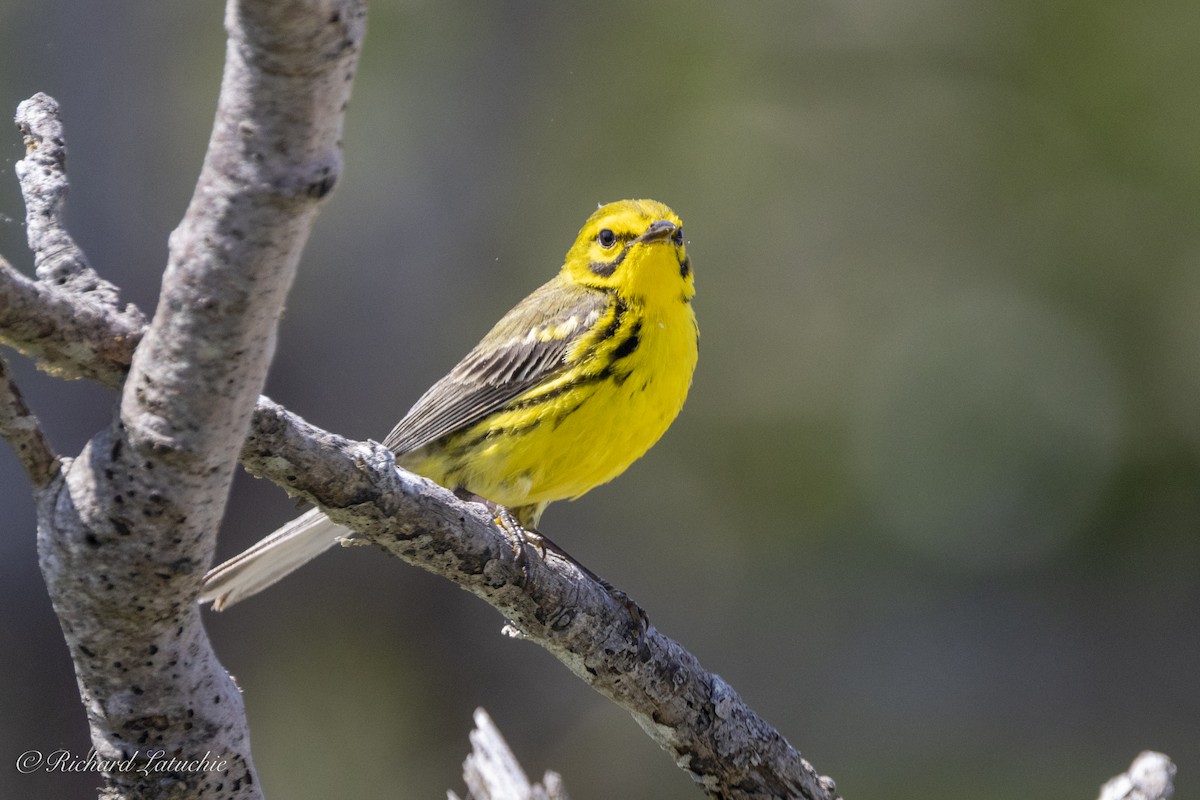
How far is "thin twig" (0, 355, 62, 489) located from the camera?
6.10 ft

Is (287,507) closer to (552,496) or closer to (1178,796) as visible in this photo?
(552,496)

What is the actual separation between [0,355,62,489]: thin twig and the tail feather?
1.57 m

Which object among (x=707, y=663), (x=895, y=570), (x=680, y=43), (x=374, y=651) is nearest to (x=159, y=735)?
(x=374, y=651)

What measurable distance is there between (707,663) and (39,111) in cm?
641

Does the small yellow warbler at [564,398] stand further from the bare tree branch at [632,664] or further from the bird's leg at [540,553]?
the bare tree branch at [632,664]

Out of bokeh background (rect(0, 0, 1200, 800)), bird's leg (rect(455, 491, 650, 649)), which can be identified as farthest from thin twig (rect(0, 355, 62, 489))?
bokeh background (rect(0, 0, 1200, 800))

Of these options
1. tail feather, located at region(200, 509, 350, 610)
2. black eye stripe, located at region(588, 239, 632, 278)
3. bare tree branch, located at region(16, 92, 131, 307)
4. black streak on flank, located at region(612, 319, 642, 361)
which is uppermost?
bare tree branch, located at region(16, 92, 131, 307)

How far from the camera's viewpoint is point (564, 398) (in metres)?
3.93

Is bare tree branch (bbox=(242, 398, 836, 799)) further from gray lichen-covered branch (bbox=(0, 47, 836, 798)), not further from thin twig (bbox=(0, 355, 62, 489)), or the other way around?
thin twig (bbox=(0, 355, 62, 489))

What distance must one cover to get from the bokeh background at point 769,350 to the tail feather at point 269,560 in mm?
2704

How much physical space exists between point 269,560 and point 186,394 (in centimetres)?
203

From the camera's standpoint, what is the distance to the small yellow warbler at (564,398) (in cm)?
388

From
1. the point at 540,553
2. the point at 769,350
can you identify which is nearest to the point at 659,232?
the point at 540,553

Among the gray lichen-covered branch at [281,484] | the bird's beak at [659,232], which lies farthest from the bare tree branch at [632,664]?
the bird's beak at [659,232]
